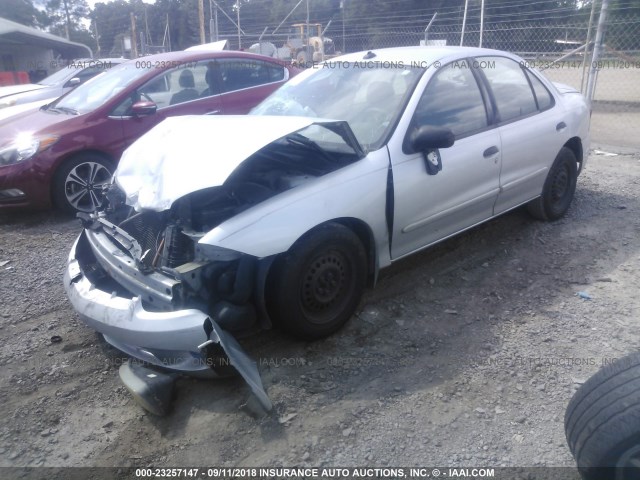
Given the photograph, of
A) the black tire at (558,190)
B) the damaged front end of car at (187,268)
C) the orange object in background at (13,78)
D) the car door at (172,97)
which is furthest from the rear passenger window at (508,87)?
the orange object in background at (13,78)

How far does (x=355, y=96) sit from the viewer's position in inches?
159

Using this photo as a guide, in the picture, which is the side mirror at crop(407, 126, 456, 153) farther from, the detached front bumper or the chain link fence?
the chain link fence

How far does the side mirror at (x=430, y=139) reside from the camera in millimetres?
3545

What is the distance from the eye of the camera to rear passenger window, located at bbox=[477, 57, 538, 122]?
440cm

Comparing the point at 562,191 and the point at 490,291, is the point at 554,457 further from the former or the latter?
the point at 562,191

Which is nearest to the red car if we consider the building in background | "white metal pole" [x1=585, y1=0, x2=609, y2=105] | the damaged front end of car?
the damaged front end of car

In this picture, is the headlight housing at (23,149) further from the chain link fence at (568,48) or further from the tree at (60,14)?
the tree at (60,14)

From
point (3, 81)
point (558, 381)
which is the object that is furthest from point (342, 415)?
point (3, 81)

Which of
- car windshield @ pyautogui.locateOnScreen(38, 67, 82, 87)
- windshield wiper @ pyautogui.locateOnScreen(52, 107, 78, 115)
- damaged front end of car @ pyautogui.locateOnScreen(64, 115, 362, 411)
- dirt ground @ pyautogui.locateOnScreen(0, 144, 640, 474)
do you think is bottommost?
dirt ground @ pyautogui.locateOnScreen(0, 144, 640, 474)

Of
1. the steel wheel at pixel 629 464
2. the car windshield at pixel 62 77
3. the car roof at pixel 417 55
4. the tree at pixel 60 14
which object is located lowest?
the steel wheel at pixel 629 464

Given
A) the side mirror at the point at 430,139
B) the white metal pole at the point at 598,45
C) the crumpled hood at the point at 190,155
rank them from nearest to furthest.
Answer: the crumpled hood at the point at 190,155
the side mirror at the point at 430,139
the white metal pole at the point at 598,45

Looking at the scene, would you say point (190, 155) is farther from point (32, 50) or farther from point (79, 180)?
point (32, 50)

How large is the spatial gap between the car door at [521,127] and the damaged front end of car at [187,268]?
1571 millimetres

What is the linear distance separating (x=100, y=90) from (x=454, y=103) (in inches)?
167
